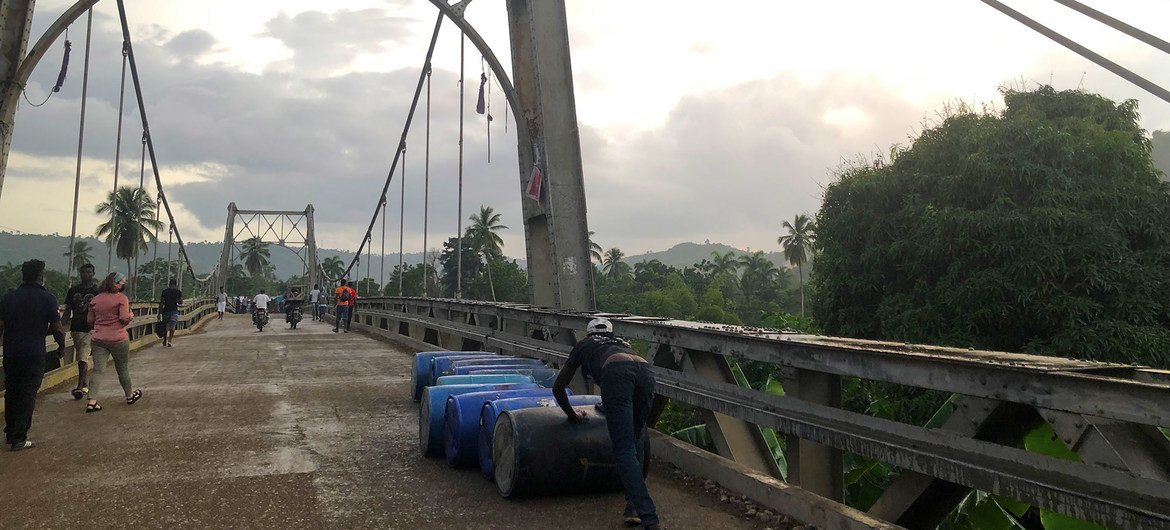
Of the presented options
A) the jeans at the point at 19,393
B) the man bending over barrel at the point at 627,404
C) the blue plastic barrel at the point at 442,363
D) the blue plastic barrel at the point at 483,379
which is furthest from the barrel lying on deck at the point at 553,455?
the jeans at the point at 19,393

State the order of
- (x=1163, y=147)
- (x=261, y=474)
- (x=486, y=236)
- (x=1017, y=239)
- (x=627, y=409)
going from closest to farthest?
(x=627, y=409) → (x=261, y=474) → (x=1017, y=239) → (x=486, y=236) → (x=1163, y=147)

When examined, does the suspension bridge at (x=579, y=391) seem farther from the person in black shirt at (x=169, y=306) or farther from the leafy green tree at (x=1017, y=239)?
the leafy green tree at (x=1017, y=239)

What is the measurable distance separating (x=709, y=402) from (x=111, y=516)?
3.85 metres

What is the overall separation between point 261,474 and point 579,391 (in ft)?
10.8

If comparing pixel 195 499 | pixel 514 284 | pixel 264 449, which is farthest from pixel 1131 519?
pixel 514 284

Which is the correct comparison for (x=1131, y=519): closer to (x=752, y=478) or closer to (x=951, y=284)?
(x=752, y=478)

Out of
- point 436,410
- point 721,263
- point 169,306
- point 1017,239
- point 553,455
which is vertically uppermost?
point 721,263

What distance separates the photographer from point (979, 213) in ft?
52.0

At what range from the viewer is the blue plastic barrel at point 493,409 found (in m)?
5.41

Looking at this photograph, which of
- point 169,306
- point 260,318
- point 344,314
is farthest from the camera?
point 260,318

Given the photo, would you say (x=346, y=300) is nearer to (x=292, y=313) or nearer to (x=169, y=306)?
(x=292, y=313)

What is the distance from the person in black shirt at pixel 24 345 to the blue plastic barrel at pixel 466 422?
12.8ft

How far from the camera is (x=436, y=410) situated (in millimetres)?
6242

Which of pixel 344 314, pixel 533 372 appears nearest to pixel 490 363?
pixel 533 372
